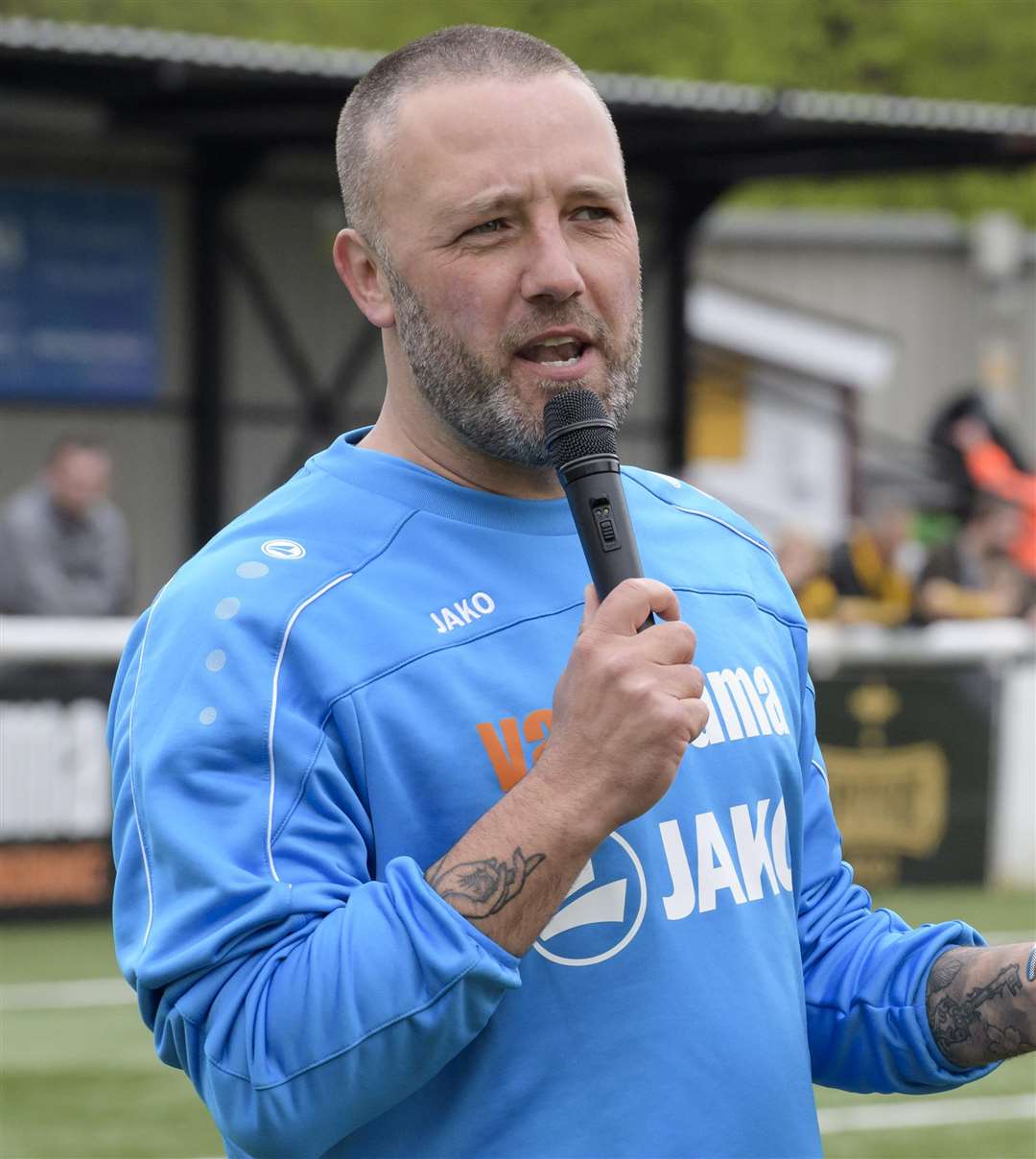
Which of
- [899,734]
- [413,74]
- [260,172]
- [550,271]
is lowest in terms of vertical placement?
[899,734]

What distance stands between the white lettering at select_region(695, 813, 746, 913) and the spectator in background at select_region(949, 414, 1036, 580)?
1674cm

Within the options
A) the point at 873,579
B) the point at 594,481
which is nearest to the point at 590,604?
the point at 594,481

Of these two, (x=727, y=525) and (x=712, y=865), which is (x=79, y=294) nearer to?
(x=727, y=525)

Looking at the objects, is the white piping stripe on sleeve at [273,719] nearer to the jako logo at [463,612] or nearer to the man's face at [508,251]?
the jako logo at [463,612]

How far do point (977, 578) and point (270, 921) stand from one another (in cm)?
1372

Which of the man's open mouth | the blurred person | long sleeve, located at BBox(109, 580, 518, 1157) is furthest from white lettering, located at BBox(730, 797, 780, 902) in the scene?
the blurred person

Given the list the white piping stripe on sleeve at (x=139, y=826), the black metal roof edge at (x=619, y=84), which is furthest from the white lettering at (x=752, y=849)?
the black metal roof edge at (x=619, y=84)

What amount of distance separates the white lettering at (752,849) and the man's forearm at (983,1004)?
249mm

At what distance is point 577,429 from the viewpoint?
219cm

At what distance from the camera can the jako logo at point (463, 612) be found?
2.20m

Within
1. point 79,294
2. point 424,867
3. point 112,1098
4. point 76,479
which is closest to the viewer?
point 424,867

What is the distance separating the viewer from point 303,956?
77.5 inches

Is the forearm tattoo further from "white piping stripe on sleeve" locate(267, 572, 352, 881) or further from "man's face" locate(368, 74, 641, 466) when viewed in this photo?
"man's face" locate(368, 74, 641, 466)

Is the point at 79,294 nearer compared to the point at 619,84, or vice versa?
the point at 619,84
